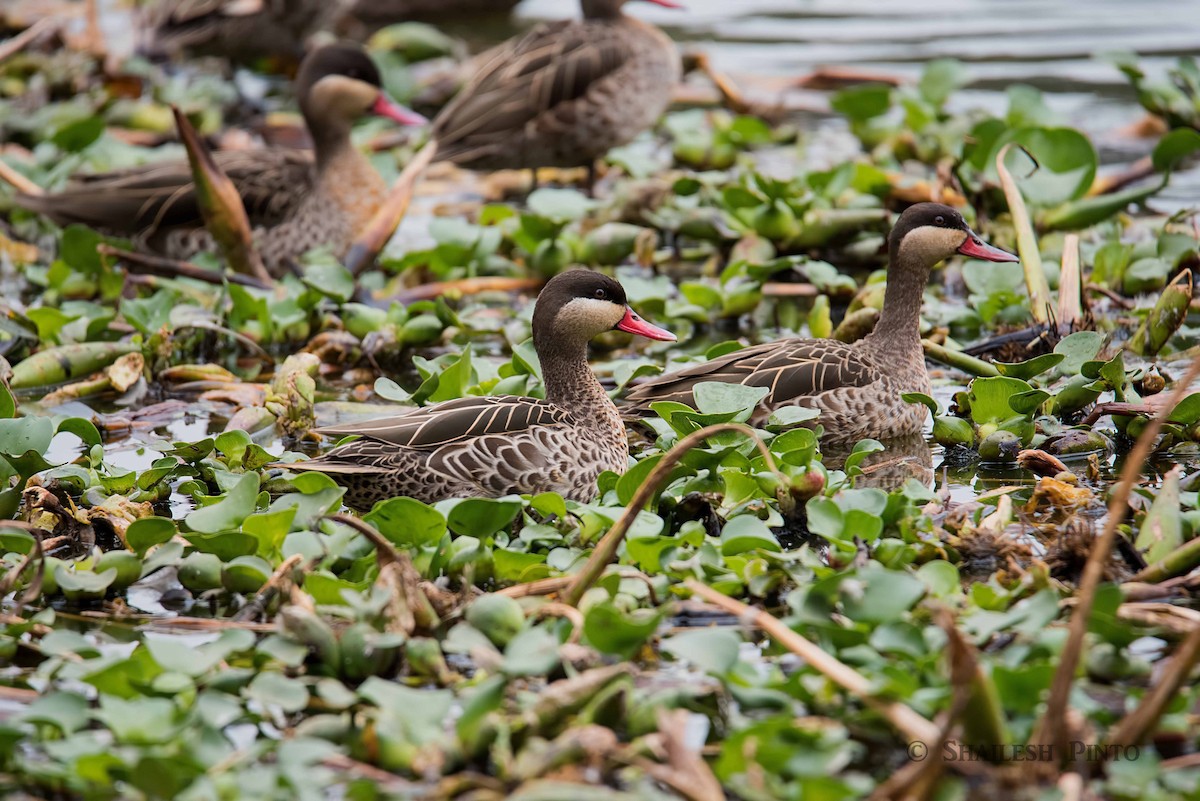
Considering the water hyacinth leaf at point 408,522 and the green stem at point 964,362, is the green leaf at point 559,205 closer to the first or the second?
the green stem at point 964,362

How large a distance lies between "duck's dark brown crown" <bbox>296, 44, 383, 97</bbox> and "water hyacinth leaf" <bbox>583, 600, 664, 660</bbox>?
535cm

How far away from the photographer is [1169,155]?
7.90 m

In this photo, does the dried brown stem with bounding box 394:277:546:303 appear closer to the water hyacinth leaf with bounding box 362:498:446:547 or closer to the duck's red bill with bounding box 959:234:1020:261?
the duck's red bill with bounding box 959:234:1020:261

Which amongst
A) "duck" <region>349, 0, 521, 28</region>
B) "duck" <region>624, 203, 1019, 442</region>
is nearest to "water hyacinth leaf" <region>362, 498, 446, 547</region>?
"duck" <region>624, 203, 1019, 442</region>

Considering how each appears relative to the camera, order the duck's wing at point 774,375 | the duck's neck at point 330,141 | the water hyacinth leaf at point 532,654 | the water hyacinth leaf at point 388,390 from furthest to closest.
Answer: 1. the duck's neck at point 330,141
2. the duck's wing at point 774,375
3. the water hyacinth leaf at point 388,390
4. the water hyacinth leaf at point 532,654

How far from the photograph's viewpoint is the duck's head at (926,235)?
20.1 ft

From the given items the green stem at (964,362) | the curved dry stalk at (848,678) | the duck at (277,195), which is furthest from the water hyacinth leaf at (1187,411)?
the duck at (277,195)

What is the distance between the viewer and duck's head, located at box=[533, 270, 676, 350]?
5.41 meters

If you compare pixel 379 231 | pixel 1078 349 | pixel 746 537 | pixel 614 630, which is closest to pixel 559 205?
pixel 379 231

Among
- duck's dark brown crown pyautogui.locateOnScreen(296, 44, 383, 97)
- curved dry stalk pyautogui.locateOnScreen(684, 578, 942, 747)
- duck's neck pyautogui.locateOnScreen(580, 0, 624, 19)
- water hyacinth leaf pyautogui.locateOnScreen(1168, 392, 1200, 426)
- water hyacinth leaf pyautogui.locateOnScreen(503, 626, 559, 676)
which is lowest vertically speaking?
water hyacinth leaf pyautogui.locateOnScreen(503, 626, 559, 676)

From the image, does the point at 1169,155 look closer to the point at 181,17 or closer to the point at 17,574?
the point at 17,574

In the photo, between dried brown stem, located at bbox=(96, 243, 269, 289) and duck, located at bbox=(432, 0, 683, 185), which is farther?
duck, located at bbox=(432, 0, 683, 185)

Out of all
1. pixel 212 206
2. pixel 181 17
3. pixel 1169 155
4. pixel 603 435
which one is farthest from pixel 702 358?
pixel 181 17

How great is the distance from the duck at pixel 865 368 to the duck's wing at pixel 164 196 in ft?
10.4
